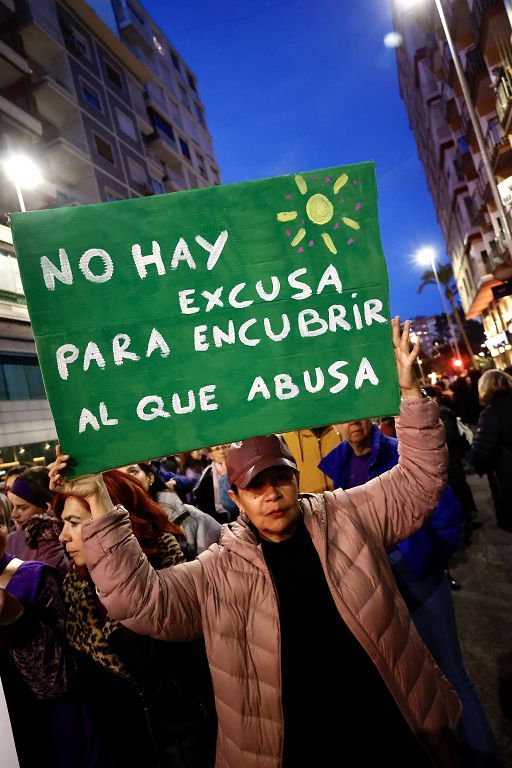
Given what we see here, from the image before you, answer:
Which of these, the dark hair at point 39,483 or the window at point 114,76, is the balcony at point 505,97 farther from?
the window at point 114,76

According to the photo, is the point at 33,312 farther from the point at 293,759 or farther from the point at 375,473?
the point at 375,473

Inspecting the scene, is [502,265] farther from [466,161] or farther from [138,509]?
[138,509]

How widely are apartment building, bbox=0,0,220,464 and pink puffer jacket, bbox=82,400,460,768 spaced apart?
17616 mm

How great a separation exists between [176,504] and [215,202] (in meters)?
2.54

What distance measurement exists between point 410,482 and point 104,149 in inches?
1168

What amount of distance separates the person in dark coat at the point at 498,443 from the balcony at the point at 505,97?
13919 millimetres

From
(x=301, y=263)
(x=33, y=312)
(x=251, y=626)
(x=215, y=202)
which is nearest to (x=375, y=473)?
(x=251, y=626)

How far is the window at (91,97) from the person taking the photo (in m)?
25.1

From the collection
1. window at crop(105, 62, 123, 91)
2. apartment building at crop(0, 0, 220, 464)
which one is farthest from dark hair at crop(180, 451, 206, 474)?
window at crop(105, 62, 123, 91)

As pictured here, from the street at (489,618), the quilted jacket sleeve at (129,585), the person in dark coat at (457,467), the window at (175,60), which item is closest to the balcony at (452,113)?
the person in dark coat at (457,467)

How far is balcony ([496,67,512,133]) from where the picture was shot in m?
14.2

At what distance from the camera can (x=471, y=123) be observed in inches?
904

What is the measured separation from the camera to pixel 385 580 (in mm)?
1823

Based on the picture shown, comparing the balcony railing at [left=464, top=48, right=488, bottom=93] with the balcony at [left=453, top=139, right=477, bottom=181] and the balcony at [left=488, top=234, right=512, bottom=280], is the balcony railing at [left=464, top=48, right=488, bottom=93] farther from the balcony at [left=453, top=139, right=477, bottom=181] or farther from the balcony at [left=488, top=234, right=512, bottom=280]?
the balcony at [left=488, top=234, right=512, bottom=280]
